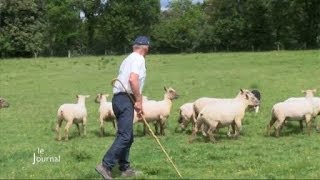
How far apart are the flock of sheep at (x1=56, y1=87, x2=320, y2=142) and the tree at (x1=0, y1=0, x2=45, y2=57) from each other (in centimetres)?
5711

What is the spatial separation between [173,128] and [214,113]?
12.6 ft

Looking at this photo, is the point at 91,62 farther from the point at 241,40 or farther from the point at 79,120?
the point at 241,40

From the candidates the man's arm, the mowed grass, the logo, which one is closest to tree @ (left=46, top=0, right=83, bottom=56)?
the mowed grass

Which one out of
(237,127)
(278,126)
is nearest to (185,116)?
(237,127)

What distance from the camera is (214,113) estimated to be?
1761 cm

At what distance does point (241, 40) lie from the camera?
91625 millimetres

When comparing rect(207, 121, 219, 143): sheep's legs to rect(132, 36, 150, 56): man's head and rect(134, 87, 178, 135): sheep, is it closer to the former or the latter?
rect(134, 87, 178, 135): sheep

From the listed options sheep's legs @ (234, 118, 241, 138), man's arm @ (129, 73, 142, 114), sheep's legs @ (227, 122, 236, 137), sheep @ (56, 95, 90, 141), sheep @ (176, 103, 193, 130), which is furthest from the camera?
sheep @ (176, 103, 193, 130)

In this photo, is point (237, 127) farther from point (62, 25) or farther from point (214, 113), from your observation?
point (62, 25)

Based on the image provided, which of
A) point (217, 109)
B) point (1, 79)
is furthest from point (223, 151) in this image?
point (1, 79)

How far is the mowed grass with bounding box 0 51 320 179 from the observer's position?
44.7 feet

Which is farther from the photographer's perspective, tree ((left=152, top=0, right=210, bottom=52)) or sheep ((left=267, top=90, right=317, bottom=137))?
tree ((left=152, top=0, right=210, bottom=52))

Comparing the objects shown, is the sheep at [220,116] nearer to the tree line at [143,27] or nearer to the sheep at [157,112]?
the sheep at [157,112]

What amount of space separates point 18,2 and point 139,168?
64.7 metres
